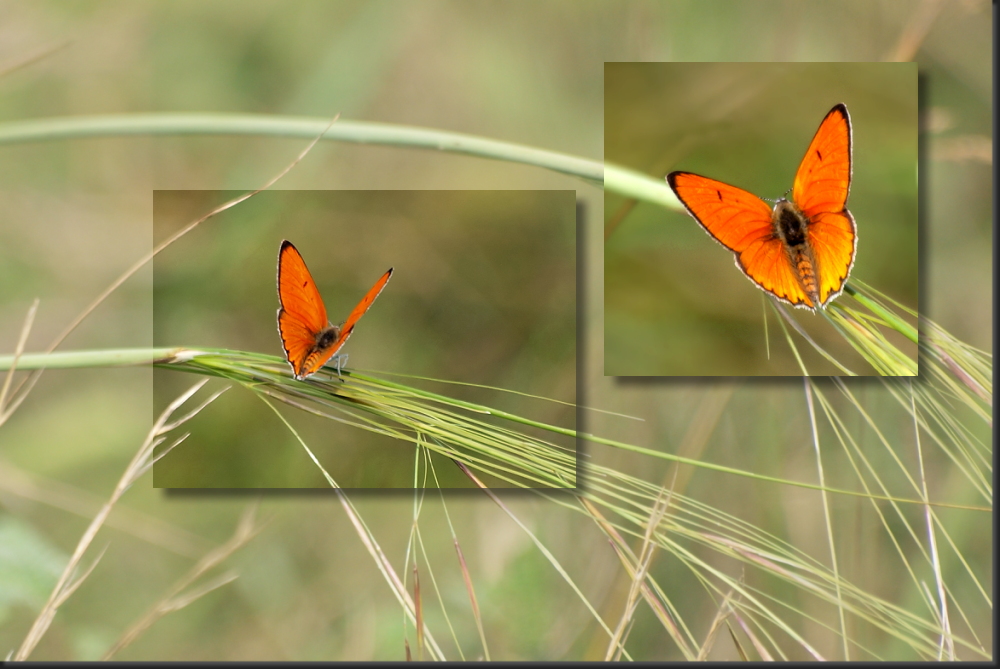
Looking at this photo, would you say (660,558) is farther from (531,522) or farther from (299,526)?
(299,526)

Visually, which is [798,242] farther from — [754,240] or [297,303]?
[297,303]

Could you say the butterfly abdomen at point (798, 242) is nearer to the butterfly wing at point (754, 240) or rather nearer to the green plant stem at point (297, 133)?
the butterfly wing at point (754, 240)

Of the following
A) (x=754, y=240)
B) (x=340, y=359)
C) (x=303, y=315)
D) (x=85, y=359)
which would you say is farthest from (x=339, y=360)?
(x=754, y=240)

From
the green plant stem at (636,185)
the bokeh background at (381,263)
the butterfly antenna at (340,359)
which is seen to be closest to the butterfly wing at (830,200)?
the bokeh background at (381,263)

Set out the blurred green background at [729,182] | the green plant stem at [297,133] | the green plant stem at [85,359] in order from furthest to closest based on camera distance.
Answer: the blurred green background at [729,182] → the green plant stem at [297,133] → the green plant stem at [85,359]

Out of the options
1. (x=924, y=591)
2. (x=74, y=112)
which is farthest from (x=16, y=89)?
(x=924, y=591)

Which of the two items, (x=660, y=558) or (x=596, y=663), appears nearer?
(x=596, y=663)

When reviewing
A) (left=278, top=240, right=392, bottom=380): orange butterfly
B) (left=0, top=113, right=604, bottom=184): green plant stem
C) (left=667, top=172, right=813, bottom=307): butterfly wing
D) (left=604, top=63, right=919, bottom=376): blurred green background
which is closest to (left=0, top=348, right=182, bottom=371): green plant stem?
(left=278, top=240, right=392, bottom=380): orange butterfly
